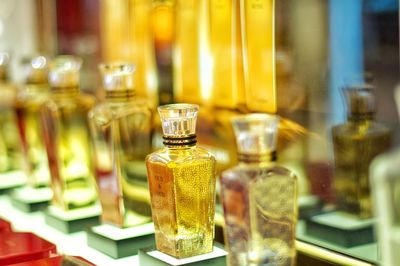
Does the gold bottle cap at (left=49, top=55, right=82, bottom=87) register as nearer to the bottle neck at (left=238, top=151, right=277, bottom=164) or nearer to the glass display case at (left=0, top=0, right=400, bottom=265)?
the glass display case at (left=0, top=0, right=400, bottom=265)

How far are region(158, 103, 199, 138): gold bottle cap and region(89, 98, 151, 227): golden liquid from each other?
0.19 m

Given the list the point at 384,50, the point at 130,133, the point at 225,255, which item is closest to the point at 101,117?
the point at 130,133

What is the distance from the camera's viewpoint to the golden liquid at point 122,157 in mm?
1040

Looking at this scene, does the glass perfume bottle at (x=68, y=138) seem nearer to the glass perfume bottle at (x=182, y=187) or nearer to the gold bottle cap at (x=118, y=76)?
the gold bottle cap at (x=118, y=76)

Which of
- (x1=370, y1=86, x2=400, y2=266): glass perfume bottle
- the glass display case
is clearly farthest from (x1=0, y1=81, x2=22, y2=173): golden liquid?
(x1=370, y1=86, x2=400, y2=266): glass perfume bottle

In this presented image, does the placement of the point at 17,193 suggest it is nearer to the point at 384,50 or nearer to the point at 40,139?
the point at 40,139

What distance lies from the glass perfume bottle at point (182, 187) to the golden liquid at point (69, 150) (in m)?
0.30

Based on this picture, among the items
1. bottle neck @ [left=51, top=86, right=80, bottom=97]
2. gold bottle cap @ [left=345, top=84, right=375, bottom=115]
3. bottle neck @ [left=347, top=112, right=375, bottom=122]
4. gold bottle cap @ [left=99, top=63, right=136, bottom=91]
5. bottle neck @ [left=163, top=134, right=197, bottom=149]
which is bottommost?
bottle neck @ [left=163, top=134, right=197, bottom=149]

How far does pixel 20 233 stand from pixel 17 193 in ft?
0.86

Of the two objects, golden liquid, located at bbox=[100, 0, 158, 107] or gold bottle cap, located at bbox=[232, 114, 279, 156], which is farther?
golden liquid, located at bbox=[100, 0, 158, 107]

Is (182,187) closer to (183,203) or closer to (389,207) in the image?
(183,203)

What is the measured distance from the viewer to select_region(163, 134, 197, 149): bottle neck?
2.82ft

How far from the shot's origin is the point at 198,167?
Result: 87 cm

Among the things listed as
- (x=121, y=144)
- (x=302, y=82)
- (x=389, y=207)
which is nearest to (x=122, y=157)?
(x=121, y=144)
